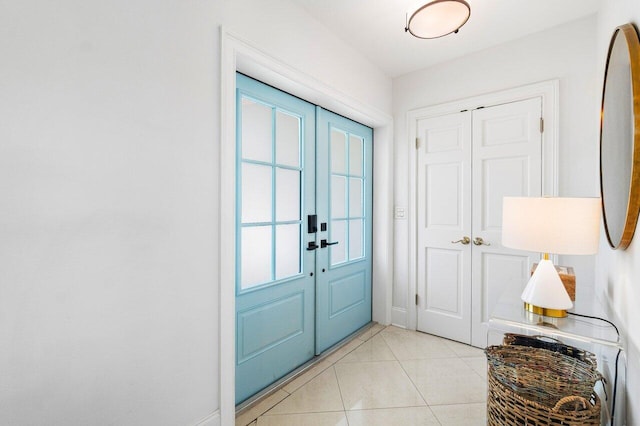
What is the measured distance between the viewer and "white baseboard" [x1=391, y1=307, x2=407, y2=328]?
3068mm

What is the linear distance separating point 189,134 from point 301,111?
105 cm

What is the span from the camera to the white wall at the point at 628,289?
1.03 meters

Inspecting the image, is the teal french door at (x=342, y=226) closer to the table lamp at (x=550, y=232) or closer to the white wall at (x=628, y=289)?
the table lamp at (x=550, y=232)

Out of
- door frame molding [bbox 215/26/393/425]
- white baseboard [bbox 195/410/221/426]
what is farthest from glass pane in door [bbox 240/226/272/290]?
white baseboard [bbox 195/410/221/426]

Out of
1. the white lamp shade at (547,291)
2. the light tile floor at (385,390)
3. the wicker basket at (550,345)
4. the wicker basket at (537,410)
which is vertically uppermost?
the white lamp shade at (547,291)

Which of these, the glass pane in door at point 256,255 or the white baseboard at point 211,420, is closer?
the white baseboard at point 211,420

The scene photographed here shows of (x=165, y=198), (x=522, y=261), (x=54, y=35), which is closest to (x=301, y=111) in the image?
(x=165, y=198)

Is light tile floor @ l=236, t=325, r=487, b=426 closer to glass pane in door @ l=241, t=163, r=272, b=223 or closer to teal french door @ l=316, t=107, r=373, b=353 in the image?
teal french door @ l=316, t=107, r=373, b=353

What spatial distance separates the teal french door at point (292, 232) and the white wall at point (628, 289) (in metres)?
1.73

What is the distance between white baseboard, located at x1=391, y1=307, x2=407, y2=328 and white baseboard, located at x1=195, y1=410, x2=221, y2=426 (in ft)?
6.69

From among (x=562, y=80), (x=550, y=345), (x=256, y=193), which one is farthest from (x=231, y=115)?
(x=562, y=80)

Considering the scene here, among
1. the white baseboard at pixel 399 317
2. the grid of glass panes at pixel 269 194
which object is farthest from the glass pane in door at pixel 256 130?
the white baseboard at pixel 399 317

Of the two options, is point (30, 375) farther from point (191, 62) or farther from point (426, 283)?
point (426, 283)

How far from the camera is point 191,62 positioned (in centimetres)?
144
